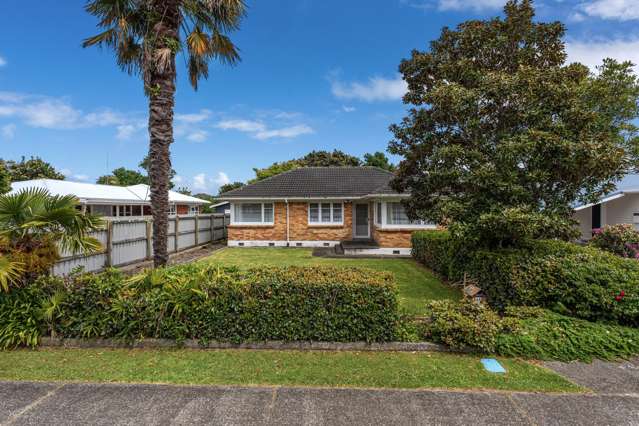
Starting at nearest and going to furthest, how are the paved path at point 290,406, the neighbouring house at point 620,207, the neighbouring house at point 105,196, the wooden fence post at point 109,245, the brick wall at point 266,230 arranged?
the paved path at point 290,406, the wooden fence post at point 109,245, the neighbouring house at point 620,207, the brick wall at point 266,230, the neighbouring house at point 105,196

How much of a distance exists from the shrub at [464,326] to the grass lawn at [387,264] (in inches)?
25.3

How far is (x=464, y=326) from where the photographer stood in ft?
14.7

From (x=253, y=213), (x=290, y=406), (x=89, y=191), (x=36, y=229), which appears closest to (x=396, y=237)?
(x=253, y=213)

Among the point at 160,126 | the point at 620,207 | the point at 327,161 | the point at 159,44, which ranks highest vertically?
the point at 327,161

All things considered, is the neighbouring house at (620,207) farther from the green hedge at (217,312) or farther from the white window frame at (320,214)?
the green hedge at (217,312)

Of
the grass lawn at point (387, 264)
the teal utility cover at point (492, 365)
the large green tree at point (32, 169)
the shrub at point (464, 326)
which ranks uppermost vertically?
the large green tree at point (32, 169)

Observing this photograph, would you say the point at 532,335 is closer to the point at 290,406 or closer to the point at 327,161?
the point at 290,406

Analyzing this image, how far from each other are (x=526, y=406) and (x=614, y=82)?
24551 mm

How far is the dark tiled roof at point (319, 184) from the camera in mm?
17141

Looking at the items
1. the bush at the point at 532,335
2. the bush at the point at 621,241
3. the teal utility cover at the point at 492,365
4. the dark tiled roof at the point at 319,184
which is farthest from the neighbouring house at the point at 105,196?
the bush at the point at 621,241

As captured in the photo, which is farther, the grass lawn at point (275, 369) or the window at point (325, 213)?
the window at point (325, 213)

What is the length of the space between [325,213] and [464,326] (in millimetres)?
13080

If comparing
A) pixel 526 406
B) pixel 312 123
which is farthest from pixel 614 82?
pixel 526 406

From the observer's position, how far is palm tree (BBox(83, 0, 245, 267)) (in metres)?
6.70
